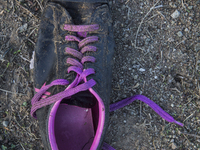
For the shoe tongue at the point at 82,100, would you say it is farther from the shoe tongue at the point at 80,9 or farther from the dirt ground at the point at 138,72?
the shoe tongue at the point at 80,9

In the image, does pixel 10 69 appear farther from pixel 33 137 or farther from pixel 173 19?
pixel 173 19

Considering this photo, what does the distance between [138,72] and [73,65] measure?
0.86 m

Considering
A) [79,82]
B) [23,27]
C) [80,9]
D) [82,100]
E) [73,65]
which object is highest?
[80,9]

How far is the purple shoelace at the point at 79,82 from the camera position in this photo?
170cm

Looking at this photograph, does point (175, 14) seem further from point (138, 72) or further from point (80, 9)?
point (80, 9)

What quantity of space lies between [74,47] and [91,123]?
2.88 feet

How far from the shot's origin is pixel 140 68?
233 centimetres

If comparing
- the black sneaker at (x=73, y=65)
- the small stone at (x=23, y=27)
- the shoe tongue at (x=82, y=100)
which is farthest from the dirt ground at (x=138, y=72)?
the shoe tongue at (x=82, y=100)

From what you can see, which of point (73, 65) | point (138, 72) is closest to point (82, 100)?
point (73, 65)

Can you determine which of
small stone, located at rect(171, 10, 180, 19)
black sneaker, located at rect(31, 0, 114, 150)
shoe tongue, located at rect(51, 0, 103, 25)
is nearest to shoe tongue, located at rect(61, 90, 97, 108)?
black sneaker, located at rect(31, 0, 114, 150)

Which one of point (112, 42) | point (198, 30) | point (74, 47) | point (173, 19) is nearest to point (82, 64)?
point (74, 47)

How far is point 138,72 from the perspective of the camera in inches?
91.6

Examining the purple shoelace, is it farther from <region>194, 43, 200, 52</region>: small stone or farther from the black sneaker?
<region>194, 43, 200, 52</region>: small stone

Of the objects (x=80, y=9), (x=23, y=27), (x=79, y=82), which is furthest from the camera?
(x=23, y=27)
